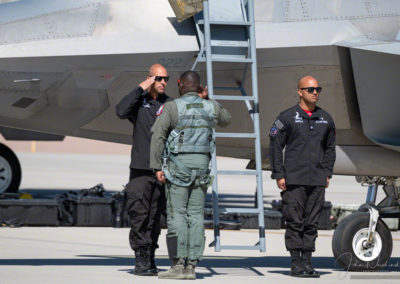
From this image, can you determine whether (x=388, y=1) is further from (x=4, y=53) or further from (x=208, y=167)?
(x=4, y=53)

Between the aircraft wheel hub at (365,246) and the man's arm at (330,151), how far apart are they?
1.18m

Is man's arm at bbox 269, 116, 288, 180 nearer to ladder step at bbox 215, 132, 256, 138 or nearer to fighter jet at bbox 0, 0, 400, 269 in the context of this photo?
ladder step at bbox 215, 132, 256, 138

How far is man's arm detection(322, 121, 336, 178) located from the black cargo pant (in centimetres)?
170

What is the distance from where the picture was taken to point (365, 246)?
10227 millimetres

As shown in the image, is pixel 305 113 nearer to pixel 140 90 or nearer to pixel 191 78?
pixel 191 78

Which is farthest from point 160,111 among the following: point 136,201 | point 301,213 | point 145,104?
point 301,213

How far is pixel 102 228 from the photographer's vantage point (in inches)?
636

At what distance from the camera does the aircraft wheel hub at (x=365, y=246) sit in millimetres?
10211

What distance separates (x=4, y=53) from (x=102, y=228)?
722 centimetres

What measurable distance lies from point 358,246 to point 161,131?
9.51 ft

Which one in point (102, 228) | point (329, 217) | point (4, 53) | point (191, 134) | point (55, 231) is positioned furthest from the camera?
point (329, 217)

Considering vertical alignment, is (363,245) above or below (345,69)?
below

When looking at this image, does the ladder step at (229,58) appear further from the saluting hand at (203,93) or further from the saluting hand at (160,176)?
the saluting hand at (160,176)

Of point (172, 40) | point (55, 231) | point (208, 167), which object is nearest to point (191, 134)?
point (208, 167)
